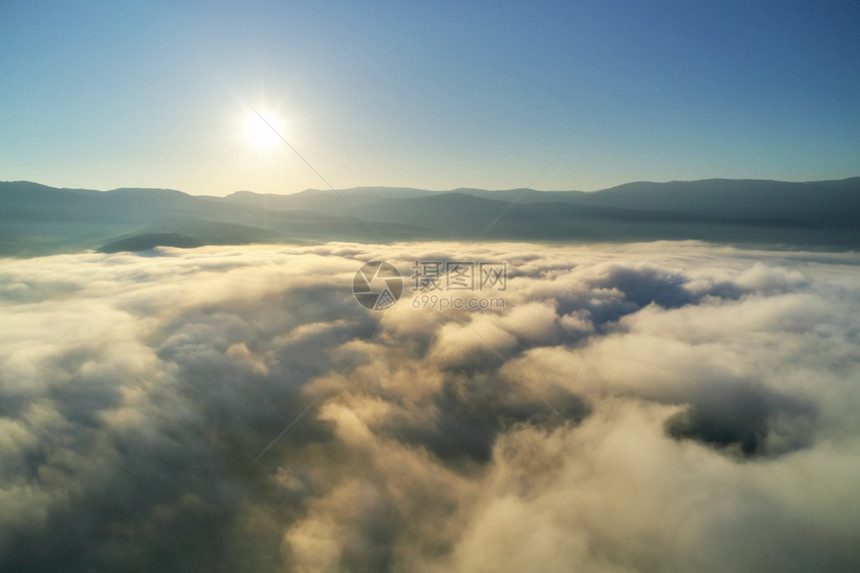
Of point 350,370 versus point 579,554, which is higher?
point 350,370

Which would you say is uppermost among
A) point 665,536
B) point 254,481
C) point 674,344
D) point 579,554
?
point 674,344

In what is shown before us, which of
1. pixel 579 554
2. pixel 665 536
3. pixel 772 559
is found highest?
pixel 772 559

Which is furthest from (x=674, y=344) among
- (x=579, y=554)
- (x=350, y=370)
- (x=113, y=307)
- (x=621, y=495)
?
(x=113, y=307)

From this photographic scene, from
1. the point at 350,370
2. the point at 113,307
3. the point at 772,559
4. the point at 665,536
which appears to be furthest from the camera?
the point at 350,370

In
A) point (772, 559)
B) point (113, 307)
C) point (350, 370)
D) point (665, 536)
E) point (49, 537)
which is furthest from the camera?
point (350, 370)

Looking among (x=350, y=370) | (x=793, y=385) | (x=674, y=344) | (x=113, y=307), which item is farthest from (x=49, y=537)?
(x=793, y=385)

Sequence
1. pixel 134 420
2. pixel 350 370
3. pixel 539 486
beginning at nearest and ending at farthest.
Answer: pixel 134 420 → pixel 539 486 → pixel 350 370

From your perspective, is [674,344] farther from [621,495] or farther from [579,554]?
[579,554]

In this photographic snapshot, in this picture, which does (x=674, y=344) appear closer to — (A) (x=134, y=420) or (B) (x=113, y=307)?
(A) (x=134, y=420)

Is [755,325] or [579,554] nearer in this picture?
[579,554]
